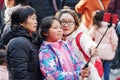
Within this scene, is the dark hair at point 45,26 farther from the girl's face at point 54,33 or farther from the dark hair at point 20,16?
the dark hair at point 20,16

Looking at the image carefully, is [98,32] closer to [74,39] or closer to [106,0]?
[106,0]

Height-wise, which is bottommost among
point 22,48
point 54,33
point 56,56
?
point 56,56

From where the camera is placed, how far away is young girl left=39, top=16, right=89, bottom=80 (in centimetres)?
450

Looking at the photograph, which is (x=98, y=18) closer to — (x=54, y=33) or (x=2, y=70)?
(x=2, y=70)

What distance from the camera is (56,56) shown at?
4.58m

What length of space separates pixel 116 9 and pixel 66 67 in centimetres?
338

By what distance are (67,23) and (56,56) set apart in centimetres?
66

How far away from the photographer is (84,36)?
5039 mm

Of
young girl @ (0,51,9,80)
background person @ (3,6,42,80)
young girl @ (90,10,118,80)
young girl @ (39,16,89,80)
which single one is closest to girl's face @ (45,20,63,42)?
young girl @ (39,16,89,80)

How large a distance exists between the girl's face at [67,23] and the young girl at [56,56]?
0.31 m

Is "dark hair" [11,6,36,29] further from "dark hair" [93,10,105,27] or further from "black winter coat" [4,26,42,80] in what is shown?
"dark hair" [93,10,105,27]

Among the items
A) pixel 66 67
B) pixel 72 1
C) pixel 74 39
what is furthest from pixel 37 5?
pixel 66 67

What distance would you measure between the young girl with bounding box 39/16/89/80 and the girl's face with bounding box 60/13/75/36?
1.02 ft

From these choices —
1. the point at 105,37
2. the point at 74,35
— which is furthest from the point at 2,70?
the point at 74,35
